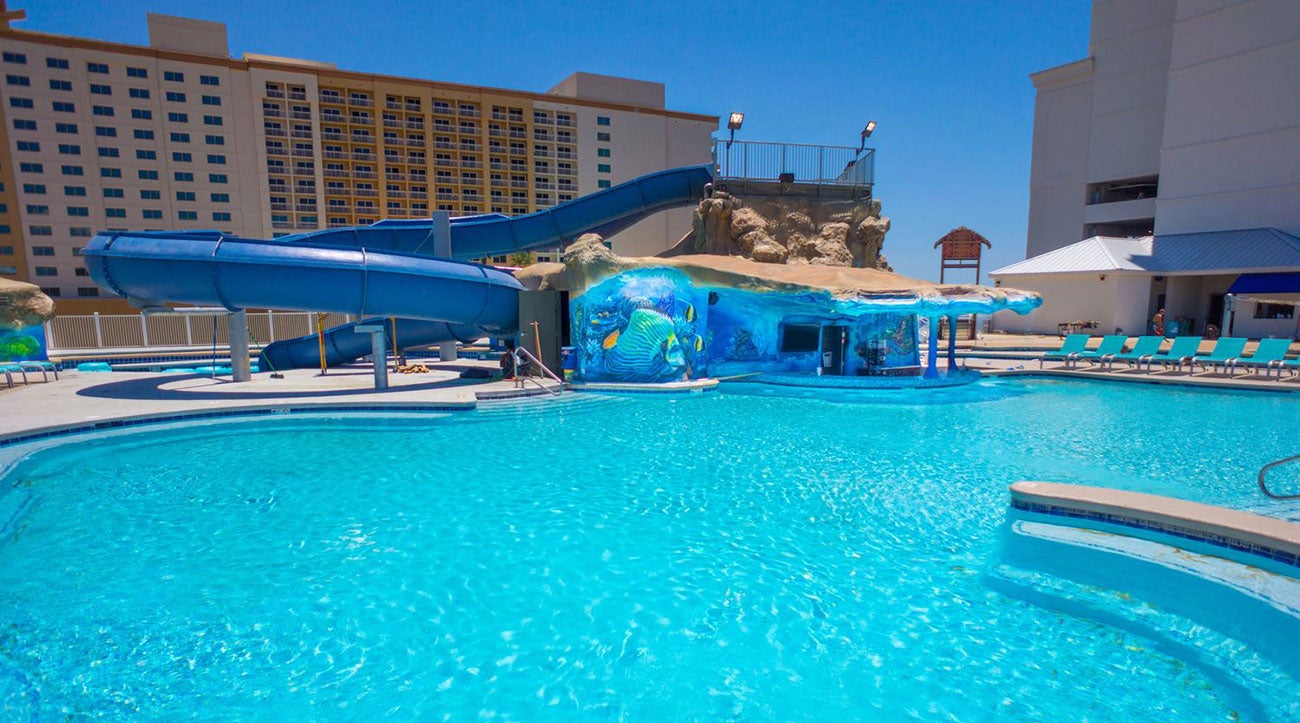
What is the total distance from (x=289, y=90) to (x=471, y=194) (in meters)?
15.7

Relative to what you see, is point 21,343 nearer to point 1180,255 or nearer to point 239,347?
point 239,347

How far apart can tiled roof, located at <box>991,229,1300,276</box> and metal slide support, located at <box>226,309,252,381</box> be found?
31.5 m

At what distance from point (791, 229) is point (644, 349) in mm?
8738

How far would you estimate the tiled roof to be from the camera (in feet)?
76.1

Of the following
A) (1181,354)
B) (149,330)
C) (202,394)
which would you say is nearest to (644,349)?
(202,394)

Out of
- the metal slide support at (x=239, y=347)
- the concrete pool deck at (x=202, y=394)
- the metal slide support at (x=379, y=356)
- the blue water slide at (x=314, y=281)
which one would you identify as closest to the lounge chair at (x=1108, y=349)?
the concrete pool deck at (x=202, y=394)

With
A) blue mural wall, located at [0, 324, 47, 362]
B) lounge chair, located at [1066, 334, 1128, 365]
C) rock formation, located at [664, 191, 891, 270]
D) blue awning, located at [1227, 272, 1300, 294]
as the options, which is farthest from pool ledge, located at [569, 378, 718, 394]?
blue awning, located at [1227, 272, 1300, 294]

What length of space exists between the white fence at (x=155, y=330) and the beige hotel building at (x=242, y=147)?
25.9 meters

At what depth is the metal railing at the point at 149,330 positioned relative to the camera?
20984 millimetres

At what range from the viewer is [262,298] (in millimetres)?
12219

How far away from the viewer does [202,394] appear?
41.2 ft

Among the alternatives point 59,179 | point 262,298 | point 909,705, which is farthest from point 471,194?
point 909,705

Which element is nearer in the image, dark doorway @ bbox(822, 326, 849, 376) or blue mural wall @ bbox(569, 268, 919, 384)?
blue mural wall @ bbox(569, 268, 919, 384)

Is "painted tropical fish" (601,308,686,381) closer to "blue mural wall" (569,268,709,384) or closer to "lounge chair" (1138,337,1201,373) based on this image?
"blue mural wall" (569,268,709,384)
